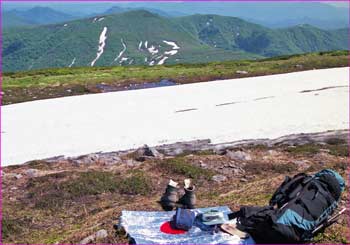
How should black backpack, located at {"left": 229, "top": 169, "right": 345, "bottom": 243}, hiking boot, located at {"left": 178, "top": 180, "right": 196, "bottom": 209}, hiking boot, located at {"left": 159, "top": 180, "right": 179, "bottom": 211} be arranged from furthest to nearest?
1. hiking boot, located at {"left": 159, "top": 180, "right": 179, "bottom": 211}
2. hiking boot, located at {"left": 178, "top": 180, "right": 196, "bottom": 209}
3. black backpack, located at {"left": 229, "top": 169, "right": 345, "bottom": 243}

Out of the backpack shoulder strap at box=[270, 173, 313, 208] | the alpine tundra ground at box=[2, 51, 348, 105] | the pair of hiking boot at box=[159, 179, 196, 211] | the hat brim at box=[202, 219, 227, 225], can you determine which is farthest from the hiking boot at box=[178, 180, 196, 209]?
the alpine tundra ground at box=[2, 51, 348, 105]

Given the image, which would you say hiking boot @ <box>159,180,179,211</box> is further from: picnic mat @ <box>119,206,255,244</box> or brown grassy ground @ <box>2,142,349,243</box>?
picnic mat @ <box>119,206,255,244</box>

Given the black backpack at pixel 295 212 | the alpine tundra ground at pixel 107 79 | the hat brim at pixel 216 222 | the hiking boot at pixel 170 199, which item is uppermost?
the black backpack at pixel 295 212

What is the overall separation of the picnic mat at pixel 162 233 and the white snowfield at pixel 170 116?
32.8 ft

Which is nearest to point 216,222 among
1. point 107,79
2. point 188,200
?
point 188,200

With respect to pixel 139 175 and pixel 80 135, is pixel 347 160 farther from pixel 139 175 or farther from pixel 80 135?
pixel 80 135

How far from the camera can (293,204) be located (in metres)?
9.36

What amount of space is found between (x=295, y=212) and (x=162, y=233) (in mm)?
2858

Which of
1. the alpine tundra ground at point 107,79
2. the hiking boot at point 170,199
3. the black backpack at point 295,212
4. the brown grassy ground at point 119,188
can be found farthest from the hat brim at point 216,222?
the alpine tundra ground at point 107,79

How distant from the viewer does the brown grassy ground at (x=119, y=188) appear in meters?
11.8

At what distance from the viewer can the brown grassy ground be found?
38.7 ft

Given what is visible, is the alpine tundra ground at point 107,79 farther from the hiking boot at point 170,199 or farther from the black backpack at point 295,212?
the black backpack at point 295,212

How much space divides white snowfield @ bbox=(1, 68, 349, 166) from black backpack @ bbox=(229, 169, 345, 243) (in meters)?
11.0

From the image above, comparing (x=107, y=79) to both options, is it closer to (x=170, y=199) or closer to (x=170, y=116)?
(x=170, y=116)
